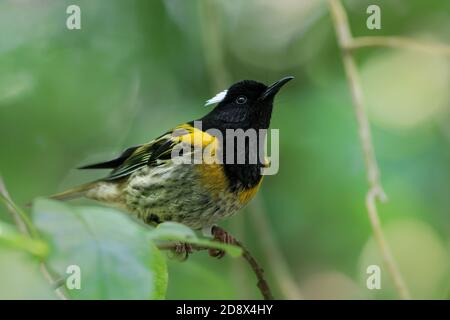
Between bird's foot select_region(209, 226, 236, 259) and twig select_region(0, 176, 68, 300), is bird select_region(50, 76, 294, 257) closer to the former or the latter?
bird's foot select_region(209, 226, 236, 259)

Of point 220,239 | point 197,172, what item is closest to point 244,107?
point 197,172

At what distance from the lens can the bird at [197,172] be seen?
3.15m

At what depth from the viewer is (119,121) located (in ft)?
15.9

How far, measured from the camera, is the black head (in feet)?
11.4

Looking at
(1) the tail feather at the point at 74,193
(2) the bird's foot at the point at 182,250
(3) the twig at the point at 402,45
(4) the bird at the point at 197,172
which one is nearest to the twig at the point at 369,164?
(3) the twig at the point at 402,45

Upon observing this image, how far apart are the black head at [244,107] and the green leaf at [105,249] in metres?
2.40

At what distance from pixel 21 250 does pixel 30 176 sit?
158 inches

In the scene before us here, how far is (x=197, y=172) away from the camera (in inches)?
126

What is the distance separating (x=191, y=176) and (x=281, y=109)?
164cm

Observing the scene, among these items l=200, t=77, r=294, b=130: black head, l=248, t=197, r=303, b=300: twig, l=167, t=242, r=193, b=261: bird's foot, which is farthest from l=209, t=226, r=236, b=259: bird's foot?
l=200, t=77, r=294, b=130: black head

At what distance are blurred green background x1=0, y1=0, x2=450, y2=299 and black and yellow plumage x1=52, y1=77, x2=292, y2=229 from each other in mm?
738

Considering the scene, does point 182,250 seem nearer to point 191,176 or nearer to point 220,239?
point 220,239

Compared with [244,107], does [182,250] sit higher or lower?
lower

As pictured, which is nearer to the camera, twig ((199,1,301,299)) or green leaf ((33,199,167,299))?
green leaf ((33,199,167,299))
